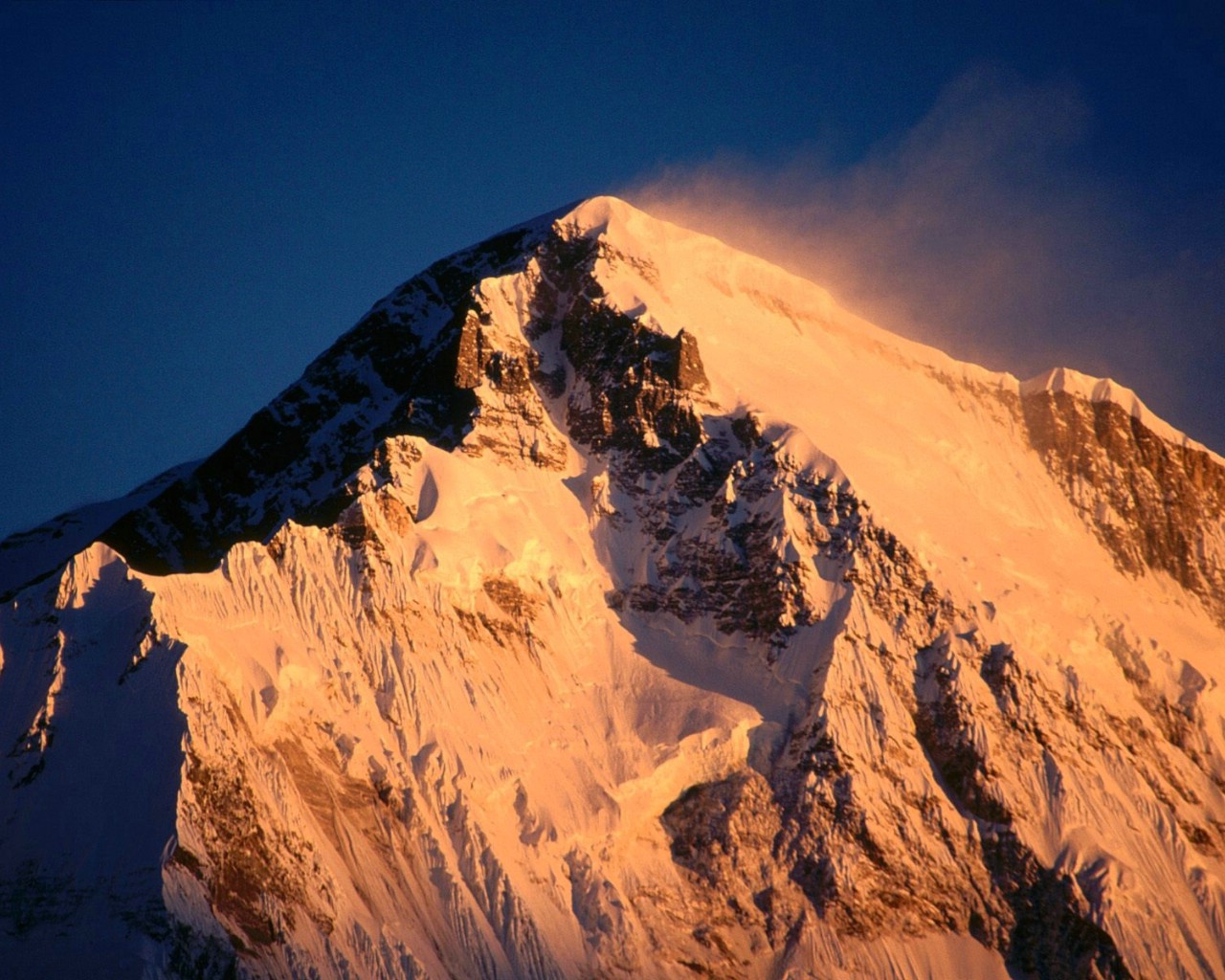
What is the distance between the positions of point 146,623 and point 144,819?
14996 mm

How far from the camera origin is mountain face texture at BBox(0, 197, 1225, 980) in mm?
138250

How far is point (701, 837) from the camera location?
15400cm

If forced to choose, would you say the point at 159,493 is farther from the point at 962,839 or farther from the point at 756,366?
the point at 962,839

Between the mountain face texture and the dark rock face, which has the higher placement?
the dark rock face

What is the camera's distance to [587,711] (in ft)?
527

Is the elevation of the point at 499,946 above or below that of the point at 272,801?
below

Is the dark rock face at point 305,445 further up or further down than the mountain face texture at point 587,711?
further up

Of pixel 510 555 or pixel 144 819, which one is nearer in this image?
pixel 144 819

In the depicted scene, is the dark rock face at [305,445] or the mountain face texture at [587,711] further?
the dark rock face at [305,445]

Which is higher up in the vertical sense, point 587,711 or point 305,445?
point 305,445

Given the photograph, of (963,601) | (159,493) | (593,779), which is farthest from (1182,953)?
(159,493)

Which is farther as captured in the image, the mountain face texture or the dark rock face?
the dark rock face

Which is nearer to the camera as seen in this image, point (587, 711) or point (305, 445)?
point (587, 711)

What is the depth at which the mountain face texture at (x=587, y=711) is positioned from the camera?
454 ft
